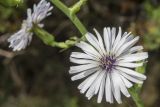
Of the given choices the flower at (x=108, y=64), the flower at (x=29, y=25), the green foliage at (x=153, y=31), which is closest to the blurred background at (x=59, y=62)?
the green foliage at (x=153, y=31)

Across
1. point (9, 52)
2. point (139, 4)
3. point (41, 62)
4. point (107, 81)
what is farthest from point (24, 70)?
point (107, 81)

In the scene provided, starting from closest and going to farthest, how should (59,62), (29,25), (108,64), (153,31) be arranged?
(108,64)
(29,25)
(153,31)
(59,62)

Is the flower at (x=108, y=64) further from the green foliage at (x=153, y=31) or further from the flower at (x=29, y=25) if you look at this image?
the green foliage at (x=153, y=31)

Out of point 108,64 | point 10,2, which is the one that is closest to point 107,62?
point 108,64

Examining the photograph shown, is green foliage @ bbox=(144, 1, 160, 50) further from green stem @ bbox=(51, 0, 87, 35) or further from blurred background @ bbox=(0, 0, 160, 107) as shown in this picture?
green stem @ bbox=(51, 0, 87, 35)

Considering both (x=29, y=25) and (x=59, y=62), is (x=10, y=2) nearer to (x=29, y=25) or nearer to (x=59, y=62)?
(x=29, y=25)

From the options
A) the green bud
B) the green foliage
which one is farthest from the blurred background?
the green bud

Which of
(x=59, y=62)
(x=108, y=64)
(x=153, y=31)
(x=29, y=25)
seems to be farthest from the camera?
(x=59, y=62)

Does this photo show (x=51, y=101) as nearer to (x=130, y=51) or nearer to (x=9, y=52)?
(x=9, y=52)
